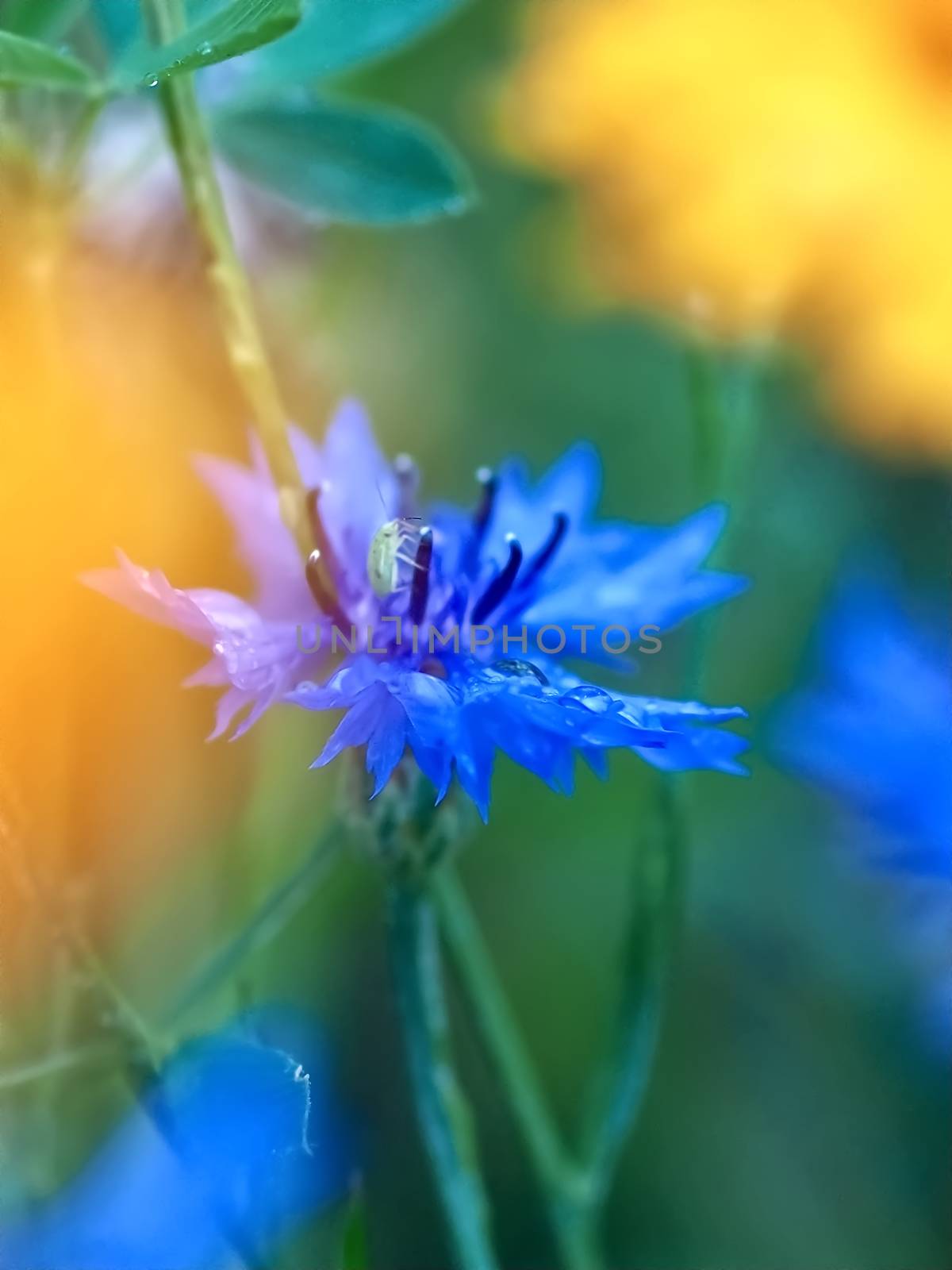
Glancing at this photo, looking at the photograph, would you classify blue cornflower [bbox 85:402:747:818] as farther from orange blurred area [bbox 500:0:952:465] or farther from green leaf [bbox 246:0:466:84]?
orange blurred area [bbox 500:0:952:465]

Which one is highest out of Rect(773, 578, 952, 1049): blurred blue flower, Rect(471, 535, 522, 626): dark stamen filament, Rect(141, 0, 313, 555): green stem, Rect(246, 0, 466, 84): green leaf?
Rect(246, 0, 466, 84): green leaf

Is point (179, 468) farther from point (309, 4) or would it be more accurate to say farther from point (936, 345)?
point (936, 345)

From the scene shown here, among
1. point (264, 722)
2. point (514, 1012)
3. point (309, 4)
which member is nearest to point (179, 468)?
point (264, 722)

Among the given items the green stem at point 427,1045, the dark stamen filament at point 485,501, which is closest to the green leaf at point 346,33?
the dark stamen filament at point 485,501


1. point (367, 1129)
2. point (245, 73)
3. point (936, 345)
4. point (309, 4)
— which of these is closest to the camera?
point (309, 4)

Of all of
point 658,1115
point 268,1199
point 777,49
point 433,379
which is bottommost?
point 658,1115

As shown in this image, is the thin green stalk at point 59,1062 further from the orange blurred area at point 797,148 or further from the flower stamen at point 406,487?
the orange blurred area at point 797,148

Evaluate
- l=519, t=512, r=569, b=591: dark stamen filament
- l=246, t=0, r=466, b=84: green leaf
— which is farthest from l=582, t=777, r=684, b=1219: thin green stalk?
l=246, t=0, r=466, b=84: green leaf
